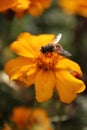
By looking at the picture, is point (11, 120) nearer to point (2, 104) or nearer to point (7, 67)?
point (2, 104)

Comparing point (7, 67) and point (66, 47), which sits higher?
point (7, 67)

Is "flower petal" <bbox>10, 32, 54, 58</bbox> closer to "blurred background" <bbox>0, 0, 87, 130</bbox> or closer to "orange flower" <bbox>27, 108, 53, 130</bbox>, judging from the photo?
"blurred background" <bbox>0, 0, 87, 130</bbox>

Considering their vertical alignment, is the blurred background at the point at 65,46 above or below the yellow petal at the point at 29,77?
below

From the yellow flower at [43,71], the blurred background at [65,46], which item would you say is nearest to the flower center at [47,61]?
the yellow flower at [43,71]

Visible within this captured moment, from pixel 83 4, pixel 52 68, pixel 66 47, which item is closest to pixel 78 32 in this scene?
pixel 66 47

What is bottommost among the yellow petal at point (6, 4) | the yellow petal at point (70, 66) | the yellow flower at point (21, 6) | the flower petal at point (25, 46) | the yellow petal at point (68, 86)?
the yellow petal at point (68, 86)

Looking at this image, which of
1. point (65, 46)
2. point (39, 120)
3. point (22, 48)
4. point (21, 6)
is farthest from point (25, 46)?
point (65, 46)

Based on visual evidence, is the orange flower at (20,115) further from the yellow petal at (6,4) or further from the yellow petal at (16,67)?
the yellow petal at (6,4)
